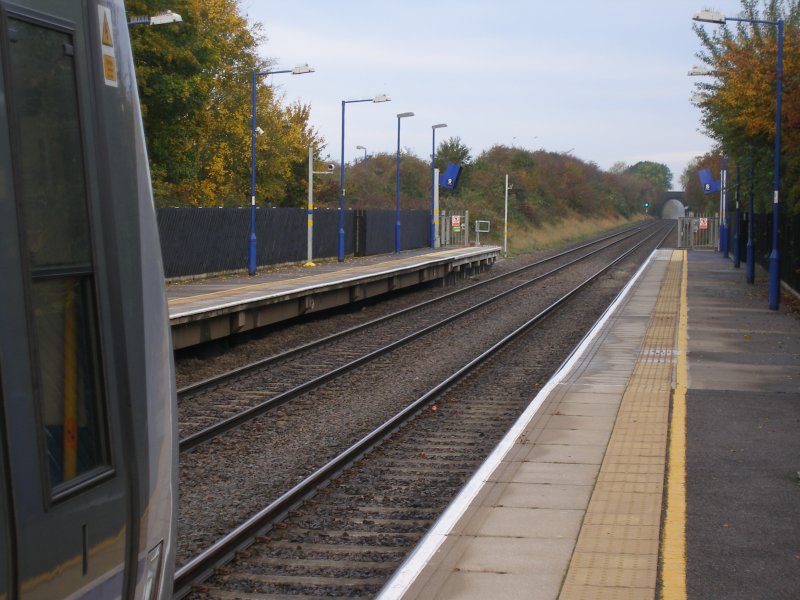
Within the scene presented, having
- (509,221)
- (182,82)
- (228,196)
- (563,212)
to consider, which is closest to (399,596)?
(182,82)

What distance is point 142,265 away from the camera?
3447 millimetres

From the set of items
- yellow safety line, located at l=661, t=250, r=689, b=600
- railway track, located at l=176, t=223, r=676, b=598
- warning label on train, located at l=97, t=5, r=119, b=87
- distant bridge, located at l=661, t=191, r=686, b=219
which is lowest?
distant bridge, located at l=661, t=191, r=686, b=219

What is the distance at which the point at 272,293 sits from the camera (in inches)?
803

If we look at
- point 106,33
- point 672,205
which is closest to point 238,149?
point 106,33

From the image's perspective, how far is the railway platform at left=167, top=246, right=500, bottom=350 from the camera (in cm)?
1684

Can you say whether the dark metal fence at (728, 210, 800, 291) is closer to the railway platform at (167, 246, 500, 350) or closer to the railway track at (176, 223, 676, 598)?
the railway platform at (167, 246, 500, 350)

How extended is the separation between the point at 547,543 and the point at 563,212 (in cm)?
9254

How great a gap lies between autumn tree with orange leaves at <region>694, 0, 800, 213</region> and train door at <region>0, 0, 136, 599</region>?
22715 millimetres

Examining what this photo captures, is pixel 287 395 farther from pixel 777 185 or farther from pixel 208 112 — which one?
pixel 208 112

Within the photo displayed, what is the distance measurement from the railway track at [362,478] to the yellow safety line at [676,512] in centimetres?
174

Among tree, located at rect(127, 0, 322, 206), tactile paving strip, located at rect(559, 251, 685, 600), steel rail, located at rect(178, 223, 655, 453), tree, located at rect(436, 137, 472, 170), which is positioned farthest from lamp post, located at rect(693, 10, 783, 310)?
tree, located at rect(436, 137, 472, 170)

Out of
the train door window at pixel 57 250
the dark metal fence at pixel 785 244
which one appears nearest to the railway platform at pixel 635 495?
the train door window at pixel 57 250

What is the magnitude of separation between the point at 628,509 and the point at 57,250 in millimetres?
5449

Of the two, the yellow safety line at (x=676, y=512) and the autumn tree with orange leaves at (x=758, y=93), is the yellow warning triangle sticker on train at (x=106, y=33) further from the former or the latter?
the autumn tree with orange leaves at (x=758, y=93)
